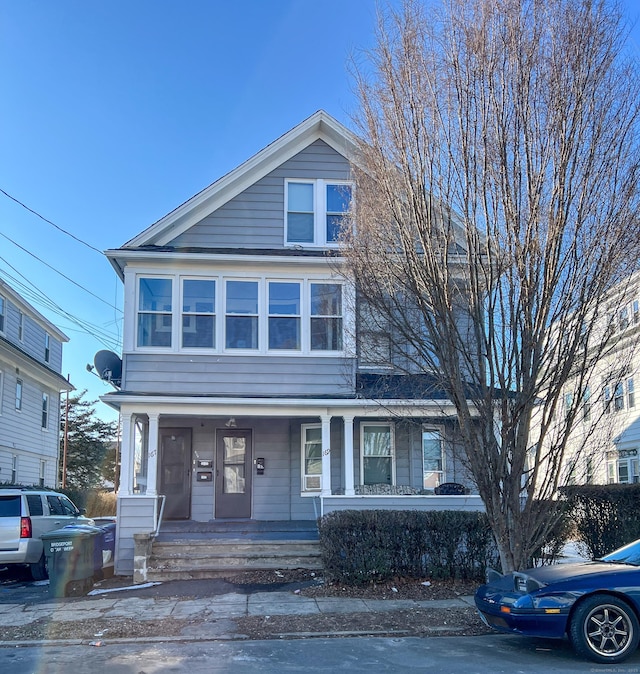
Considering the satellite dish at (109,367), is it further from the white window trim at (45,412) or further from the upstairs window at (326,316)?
the white window trim at (45,412)

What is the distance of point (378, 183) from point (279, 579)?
648cm

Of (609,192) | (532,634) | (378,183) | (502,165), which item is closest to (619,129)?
(609,192)

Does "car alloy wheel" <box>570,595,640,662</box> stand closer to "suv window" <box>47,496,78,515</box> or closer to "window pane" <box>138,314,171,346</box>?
"window pane" <box>138,314,171,346</box>

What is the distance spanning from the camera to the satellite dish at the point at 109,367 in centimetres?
1373

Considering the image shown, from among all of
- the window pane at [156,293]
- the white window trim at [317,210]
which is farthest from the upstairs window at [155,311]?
the white window trim at [317,210]

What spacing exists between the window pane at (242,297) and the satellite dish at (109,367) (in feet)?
8.61

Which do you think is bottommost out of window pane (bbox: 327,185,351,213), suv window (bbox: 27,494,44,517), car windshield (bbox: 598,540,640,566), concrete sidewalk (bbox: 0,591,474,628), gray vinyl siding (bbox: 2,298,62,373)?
concrete sidewalk (bbox: 0,591,474,628)

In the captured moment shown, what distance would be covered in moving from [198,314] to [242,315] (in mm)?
847

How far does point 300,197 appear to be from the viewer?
1466 centimetres

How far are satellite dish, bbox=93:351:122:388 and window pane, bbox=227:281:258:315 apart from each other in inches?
103

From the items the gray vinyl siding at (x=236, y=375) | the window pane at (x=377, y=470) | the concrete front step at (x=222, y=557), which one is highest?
the gray vinyl siding at (x=236, y=375)

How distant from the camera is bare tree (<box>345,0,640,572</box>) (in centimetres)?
827

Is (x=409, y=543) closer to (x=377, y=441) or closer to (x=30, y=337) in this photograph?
(x=377, y=441)

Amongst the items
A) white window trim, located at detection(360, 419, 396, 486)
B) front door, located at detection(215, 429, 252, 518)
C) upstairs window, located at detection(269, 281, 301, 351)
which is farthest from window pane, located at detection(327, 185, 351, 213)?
front door, located at detection(215, 429, 252, 518)
